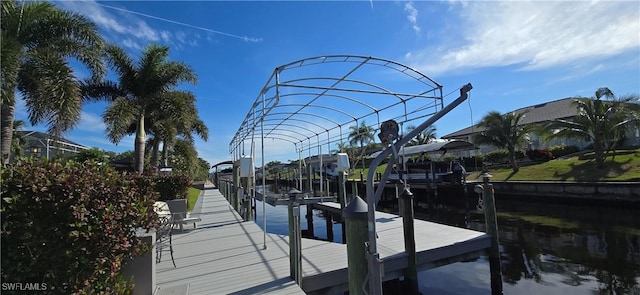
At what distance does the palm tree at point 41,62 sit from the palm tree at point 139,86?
486 centimetres

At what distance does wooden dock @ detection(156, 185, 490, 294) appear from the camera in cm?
455

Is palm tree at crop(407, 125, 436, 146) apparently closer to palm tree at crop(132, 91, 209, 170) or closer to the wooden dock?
palm tree at crop(132, 91, 209, 170)

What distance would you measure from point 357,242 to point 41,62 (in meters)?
11.0

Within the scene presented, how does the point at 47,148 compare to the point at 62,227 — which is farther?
the point at 47,148

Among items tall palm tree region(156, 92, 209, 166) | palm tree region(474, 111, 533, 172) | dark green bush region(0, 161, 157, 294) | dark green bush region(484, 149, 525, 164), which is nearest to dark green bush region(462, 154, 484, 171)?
dark green bush region(484, 149, 525, 164)

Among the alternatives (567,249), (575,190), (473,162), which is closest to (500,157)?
(473,162)

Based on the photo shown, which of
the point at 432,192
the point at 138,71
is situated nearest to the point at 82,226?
the point at 138,71

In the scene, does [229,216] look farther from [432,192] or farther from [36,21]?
[432,192]

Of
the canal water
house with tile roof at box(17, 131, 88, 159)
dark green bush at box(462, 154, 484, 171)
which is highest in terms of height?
house with tile roof at box(17, 131, 88, 159)

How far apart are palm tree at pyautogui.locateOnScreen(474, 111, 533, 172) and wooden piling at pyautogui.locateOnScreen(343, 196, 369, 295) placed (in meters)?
24.2

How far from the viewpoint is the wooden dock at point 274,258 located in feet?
14.9

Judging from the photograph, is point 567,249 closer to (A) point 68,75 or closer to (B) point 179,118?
(A) point 68,75

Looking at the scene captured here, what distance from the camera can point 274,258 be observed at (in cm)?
559

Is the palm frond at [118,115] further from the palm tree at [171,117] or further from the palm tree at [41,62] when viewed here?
the palm tree at [41,62]
